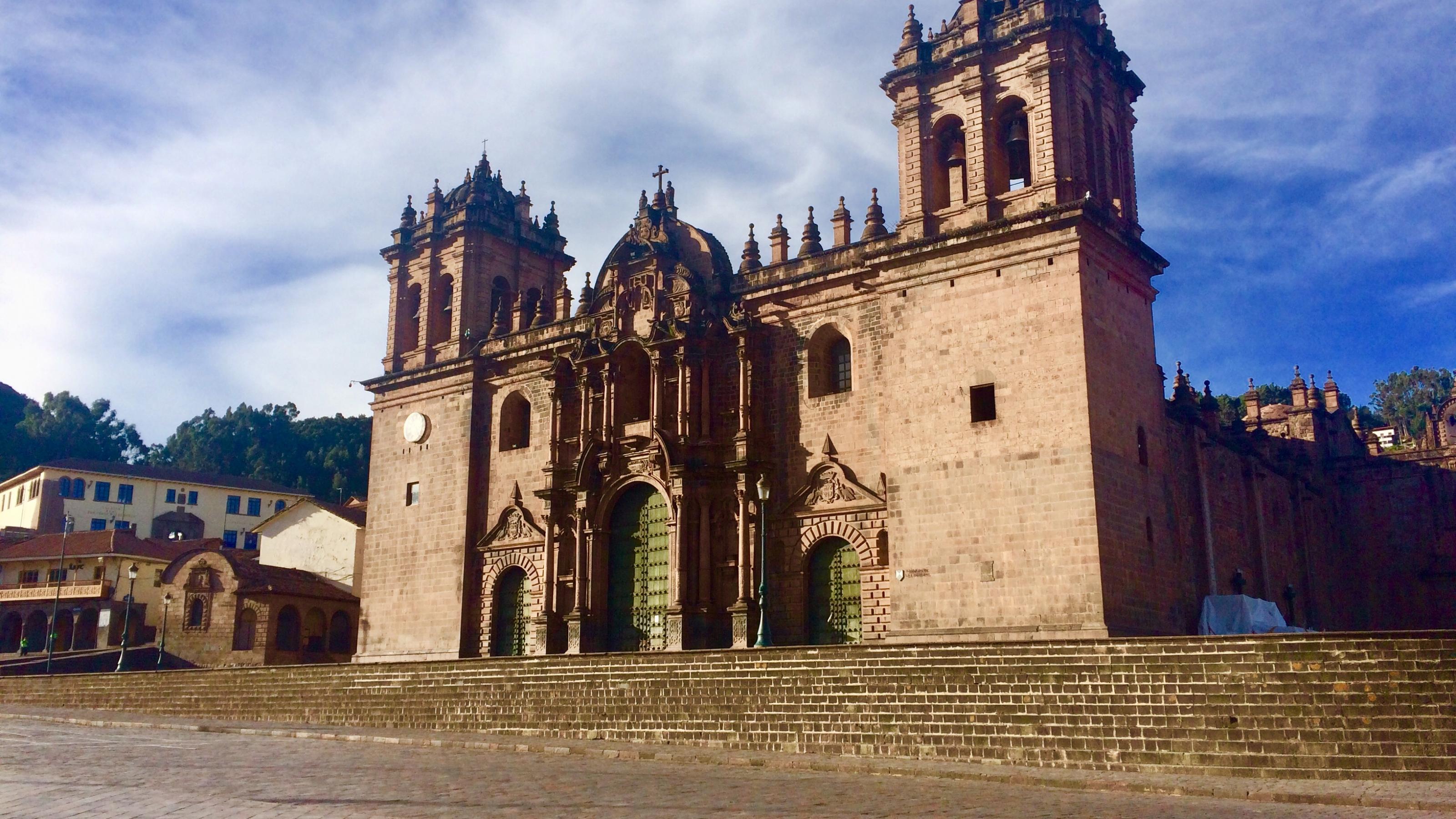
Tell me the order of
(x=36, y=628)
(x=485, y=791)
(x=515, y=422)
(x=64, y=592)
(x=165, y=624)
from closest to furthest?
(x=485, y=791) → (x=515, y=422) → (x=165, y=624) → (x=64, y=592) → (x=36, y=628)

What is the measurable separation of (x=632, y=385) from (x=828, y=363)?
5.24 m

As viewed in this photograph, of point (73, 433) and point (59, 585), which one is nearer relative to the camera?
point (59, 585)

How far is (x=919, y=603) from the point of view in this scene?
21.7 metres

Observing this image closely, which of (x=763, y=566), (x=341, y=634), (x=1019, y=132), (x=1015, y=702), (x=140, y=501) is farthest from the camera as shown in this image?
(x=140, y=501)

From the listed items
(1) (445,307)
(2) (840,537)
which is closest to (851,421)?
(2) (840,537)

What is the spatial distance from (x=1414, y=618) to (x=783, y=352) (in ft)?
74.9

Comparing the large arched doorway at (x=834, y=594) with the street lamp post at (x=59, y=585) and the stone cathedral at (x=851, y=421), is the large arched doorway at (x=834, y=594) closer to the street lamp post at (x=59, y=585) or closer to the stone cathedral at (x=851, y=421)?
the stone cathedral at (x=851, y=421)

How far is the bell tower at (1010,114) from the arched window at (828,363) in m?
3.08

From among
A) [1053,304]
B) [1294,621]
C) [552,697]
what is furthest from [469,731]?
[1294,621]

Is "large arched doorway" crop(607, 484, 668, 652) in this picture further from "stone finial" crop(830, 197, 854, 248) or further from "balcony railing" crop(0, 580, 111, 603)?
"balcony railing" crop(0, 580, 111, 603)

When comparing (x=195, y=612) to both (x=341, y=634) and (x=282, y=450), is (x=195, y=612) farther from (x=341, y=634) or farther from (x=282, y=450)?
(x=282, y=450)

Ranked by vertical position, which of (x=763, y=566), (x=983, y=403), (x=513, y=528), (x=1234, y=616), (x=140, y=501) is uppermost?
(x=140, y=501)

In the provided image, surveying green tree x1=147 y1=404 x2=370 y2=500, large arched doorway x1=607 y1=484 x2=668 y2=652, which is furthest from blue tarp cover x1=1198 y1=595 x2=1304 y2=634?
green tree x1=147 y1=404 x2=370 y2=500

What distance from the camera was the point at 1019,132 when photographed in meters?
24.3
